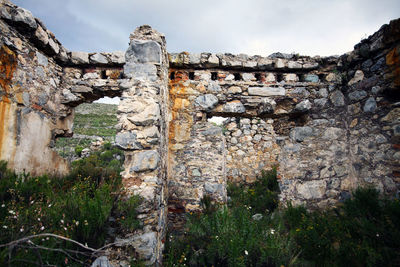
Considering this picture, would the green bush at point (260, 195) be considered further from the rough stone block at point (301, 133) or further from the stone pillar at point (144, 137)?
the stone pillar at point (144, 137)

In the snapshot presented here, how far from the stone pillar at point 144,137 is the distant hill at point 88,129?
347 inches

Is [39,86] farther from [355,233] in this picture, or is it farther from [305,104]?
[355,233]

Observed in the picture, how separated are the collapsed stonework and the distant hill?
6.80 metres

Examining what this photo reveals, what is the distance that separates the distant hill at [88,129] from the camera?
477 inches

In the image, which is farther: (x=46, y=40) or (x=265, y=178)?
(x=265, y=178)

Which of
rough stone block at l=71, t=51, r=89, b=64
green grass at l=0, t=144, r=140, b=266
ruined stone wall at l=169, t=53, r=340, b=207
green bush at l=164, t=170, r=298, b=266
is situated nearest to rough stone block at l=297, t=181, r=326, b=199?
ruined stone wall at l=169, t=53, r=340, b=207

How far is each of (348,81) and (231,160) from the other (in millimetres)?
4617

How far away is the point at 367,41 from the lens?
12.3 ft

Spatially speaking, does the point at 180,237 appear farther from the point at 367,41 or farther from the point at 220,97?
the point at 367,41

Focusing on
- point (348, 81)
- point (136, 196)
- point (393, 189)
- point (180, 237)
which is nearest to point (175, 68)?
point (136, 196)

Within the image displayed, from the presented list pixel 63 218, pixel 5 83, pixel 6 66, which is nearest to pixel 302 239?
pixel 63 218

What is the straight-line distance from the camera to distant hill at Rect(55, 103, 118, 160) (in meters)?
12.1

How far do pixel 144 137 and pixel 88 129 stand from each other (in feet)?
47.9

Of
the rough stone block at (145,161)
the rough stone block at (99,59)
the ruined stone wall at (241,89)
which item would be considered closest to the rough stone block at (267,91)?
the ruined stone wall at (241,89)
